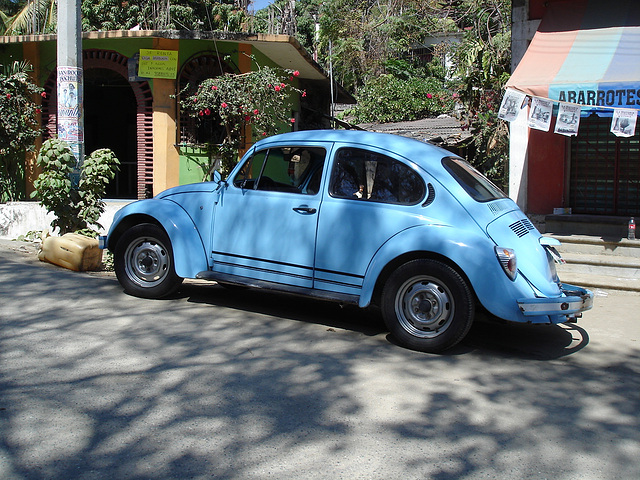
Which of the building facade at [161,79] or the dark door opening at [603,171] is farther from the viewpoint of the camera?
the building facade at [161,79]

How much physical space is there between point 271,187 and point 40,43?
9.50m

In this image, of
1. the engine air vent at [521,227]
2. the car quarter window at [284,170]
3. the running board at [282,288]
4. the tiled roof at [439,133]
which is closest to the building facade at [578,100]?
the tiled roof at [439,133]

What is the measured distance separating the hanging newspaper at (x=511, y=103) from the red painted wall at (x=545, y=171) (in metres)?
2.01

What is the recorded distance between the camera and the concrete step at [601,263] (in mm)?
8430

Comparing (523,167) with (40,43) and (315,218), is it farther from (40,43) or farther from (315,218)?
(40,43)

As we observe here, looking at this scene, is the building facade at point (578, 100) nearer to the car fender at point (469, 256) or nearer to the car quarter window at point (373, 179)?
the car quarter window at point (373, 179)

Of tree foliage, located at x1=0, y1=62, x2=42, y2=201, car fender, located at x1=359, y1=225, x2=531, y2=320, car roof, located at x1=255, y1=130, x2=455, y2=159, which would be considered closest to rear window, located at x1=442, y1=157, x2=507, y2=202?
car roof, located at x1=255, y1=130, x2=455, y2=159

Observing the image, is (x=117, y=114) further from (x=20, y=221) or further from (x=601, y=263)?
(x=601, y=263)

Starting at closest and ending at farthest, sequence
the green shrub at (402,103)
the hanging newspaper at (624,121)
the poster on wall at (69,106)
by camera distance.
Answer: the hanging newspaper at (624,121) → the poster on wall at (69,106) → the green shrub at (402,103)

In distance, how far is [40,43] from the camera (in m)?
13.2

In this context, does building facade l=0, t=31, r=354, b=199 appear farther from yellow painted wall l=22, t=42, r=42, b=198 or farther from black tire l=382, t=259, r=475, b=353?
black tire l=382, t=259, r=475, b=353

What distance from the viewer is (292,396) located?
14.0ft

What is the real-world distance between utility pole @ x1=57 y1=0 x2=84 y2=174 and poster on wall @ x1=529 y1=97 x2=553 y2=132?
6395 mm

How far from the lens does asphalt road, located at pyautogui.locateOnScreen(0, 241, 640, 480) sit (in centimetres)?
337
